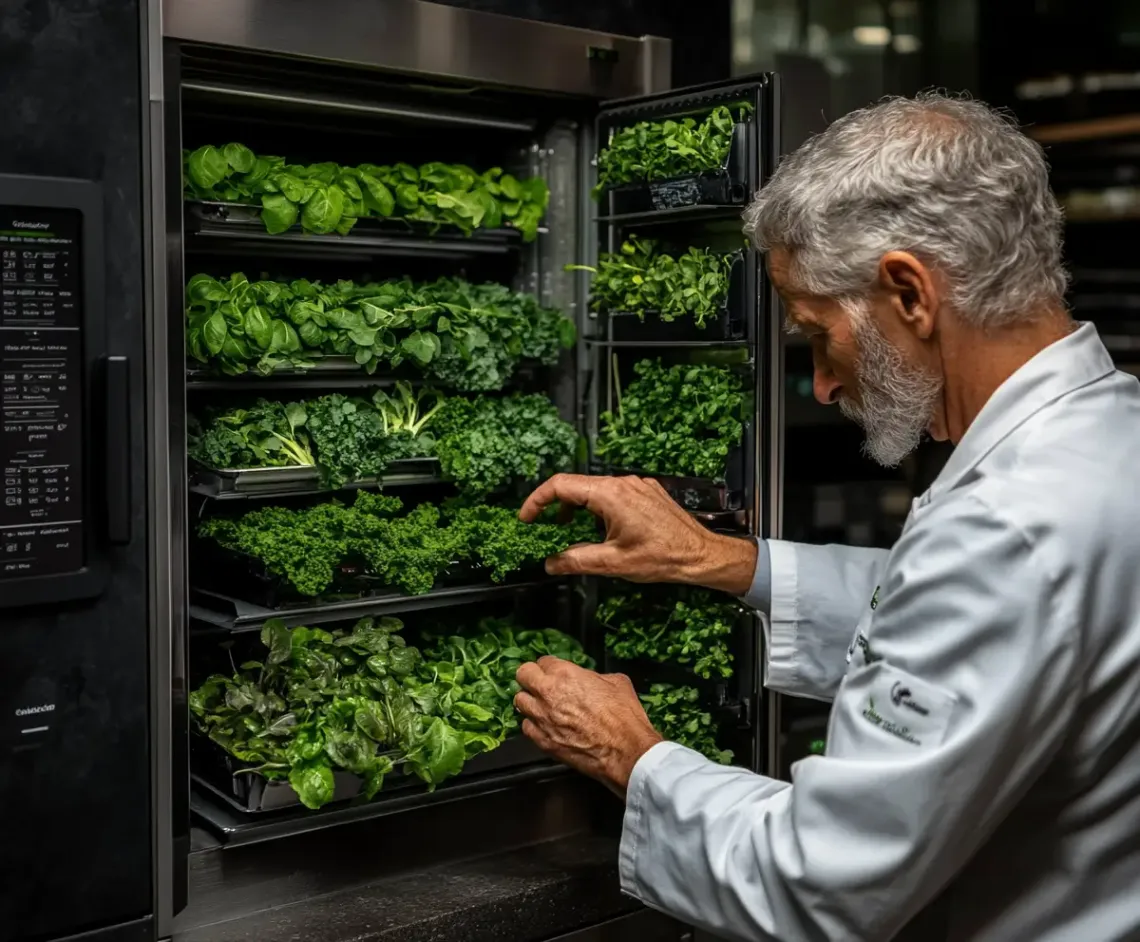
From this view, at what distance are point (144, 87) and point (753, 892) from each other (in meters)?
→ 1.40

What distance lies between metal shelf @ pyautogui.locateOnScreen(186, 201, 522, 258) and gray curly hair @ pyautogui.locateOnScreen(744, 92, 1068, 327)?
95cm

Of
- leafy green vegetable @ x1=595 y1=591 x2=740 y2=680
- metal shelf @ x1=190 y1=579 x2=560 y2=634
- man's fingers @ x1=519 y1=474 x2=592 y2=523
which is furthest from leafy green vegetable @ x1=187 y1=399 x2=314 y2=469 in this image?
leafy green vegetable @ x1=595 y1=591 x2=740 y2=680

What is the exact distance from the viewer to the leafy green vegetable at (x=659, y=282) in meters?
2.46

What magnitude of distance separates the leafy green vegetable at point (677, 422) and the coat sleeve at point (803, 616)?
21 centimetres

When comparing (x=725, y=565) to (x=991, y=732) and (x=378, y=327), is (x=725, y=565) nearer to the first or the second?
(x=378, y=327)

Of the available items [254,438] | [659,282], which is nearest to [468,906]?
[254,438]

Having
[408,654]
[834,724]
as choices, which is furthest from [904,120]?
[408,654]

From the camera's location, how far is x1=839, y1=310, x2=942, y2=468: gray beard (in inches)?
69.8

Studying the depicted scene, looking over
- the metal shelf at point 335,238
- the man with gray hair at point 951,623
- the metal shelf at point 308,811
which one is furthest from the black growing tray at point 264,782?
the metal shelf at point 335,238

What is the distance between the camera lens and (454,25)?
2.36 m

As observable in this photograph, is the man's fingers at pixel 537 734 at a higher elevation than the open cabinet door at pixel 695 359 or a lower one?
lower

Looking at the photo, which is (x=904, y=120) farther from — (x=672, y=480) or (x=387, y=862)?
(x=387, y=862)

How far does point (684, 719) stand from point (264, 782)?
2.69ft

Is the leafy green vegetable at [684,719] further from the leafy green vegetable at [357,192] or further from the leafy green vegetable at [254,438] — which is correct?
the leafy green vegetable at [357,192]
